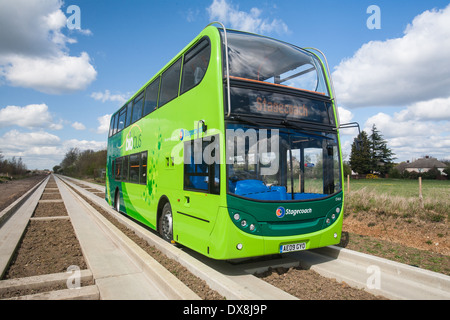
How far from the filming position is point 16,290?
4.51 meters

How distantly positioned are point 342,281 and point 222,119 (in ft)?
10.6

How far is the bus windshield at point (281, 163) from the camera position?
4.95m

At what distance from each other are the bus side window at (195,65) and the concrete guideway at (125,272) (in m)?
3.44

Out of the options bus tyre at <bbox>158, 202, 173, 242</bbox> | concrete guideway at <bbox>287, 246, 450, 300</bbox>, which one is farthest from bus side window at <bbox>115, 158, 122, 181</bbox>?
concrete guideway at <bbox>287, 246, 450, 300</bbox>

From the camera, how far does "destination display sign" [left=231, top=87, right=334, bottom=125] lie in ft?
16.6

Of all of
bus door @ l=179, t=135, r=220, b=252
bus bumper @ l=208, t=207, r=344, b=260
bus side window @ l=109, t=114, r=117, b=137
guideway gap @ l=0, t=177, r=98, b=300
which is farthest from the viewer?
bus side window @ l=109, t=114, r=117, b=137

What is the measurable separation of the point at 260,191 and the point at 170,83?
3.80 m

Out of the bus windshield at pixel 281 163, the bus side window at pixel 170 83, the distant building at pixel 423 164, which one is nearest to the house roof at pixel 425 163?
the distant building at pixel 423 164

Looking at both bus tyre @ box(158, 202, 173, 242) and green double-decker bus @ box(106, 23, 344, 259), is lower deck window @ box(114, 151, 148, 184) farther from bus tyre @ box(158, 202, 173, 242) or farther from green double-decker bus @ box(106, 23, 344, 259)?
green double-decker bus @ box(106, 23, 344, 259)

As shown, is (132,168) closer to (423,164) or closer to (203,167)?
(203,167)

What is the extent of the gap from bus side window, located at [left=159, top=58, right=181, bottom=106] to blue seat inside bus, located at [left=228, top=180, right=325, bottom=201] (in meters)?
2.95

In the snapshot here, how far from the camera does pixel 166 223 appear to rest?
7211 millimetres

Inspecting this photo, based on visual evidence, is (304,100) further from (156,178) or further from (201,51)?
(156,178)

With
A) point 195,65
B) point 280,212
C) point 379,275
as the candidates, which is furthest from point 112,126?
point 379,275
